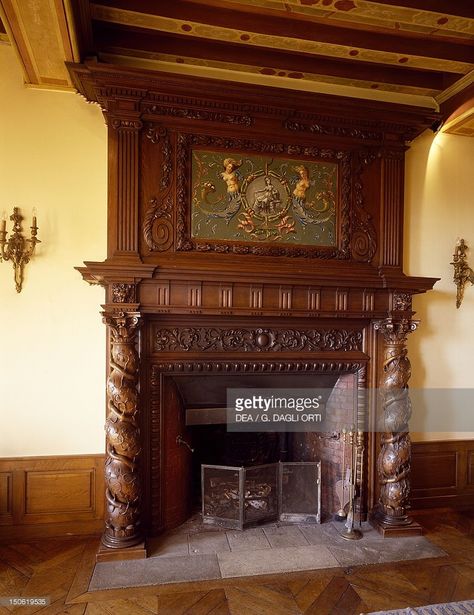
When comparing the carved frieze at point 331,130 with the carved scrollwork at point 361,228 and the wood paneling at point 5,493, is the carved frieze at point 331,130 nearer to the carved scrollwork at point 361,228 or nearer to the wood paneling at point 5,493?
the carved scrollwork at point 361,228

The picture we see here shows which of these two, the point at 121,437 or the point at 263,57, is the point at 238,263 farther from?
the point at 263,57

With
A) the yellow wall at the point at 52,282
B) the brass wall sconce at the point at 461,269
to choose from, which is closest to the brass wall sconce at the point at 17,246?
the yellow wall at the point at 52,282

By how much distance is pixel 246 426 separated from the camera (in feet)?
10.1

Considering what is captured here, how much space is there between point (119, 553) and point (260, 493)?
1.02m

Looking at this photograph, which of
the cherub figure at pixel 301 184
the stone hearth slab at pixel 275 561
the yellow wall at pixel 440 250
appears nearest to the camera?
the stone hearth slab at pixel 275 561

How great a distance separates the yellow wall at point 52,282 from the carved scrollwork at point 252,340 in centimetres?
50

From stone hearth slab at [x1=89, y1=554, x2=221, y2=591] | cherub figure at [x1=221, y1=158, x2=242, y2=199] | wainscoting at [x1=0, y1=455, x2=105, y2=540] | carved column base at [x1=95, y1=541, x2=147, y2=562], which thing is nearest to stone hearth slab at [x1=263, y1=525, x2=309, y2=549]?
stone hearth slab at [x1=89, y1=554, x2=221, y2=591]

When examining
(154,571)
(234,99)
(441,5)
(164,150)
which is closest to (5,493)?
(154,571)

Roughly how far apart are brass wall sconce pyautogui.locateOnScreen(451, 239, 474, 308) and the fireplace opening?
3.89ft

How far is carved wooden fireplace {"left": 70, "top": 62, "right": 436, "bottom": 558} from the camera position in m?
2.54

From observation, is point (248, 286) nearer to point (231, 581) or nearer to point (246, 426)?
point (246, 426)

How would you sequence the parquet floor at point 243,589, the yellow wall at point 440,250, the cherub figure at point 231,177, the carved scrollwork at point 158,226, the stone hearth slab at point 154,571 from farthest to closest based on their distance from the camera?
the yellow wall at point 440,250, the cherub figure at point 231,177, the carved scrollwork at point 158,226, the stone hearth slab at point 154,571, the parquet floor at point 243,589

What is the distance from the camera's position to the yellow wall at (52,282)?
8.79 ft

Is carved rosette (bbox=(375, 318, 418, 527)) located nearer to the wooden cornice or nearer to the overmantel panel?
the overmantel panel
